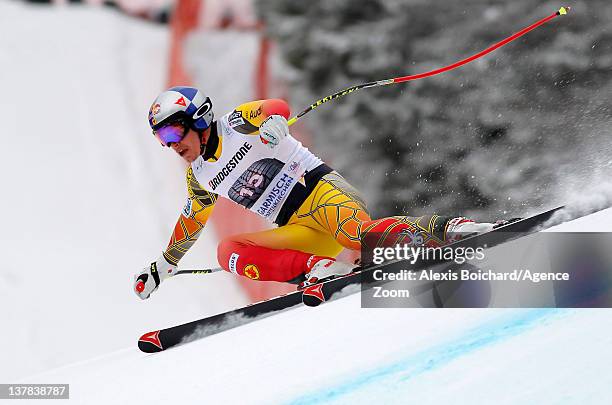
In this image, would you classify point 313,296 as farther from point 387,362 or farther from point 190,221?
point 190,221

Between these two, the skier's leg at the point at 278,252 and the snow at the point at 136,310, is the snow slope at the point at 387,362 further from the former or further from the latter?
the skier's leg at the point at 278,252

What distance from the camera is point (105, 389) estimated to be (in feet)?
10.5

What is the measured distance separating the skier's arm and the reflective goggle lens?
16.8 inches

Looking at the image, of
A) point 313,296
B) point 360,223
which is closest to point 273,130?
point 360,223

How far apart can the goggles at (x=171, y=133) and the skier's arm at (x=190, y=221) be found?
42 centimetres

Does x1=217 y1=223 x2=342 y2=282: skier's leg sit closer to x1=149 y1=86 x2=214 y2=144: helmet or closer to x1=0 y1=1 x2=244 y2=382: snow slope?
x1=149 y1=86 x2=214 y2=144: helmet

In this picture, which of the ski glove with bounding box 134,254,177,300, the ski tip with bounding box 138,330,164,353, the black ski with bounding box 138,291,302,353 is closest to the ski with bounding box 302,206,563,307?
the black ski with bounding box 138,291,302,353

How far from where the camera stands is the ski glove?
13.6ft

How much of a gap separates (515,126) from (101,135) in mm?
4728

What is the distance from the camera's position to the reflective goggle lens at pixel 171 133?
359 cm

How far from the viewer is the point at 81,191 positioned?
358 inches

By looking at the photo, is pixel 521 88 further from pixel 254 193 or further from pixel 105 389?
pixel 105 389

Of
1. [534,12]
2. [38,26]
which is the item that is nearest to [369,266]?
[534,12]

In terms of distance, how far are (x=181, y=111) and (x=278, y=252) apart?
2.46ft
